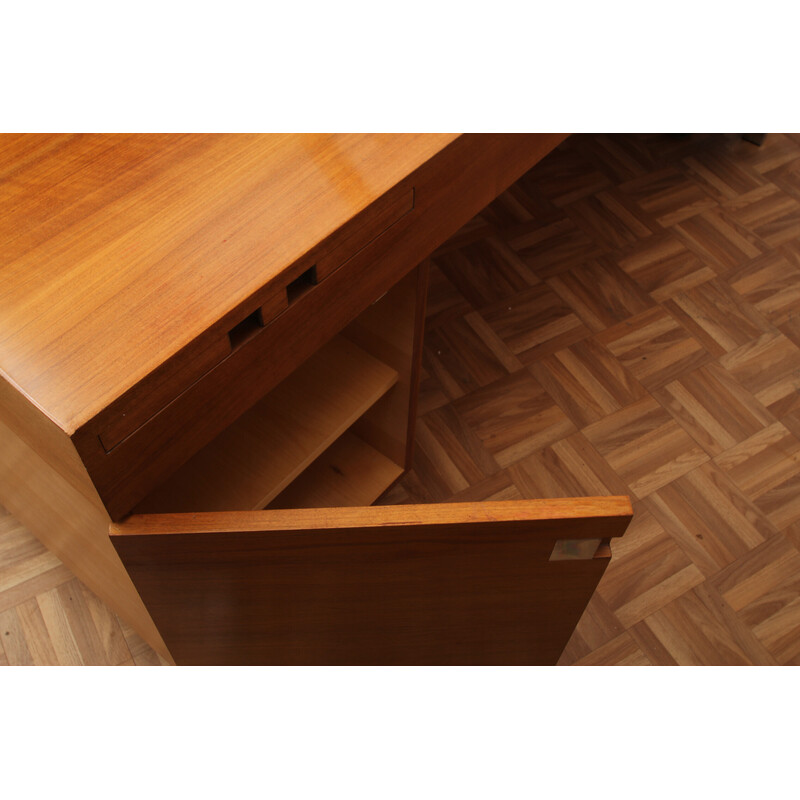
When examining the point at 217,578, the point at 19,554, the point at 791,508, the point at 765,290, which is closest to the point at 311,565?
the point at 217,578

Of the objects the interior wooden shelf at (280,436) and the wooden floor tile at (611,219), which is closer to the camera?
the interior wooden shelf at (280,436)

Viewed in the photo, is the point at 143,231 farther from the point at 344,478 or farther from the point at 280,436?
the point at 344,478

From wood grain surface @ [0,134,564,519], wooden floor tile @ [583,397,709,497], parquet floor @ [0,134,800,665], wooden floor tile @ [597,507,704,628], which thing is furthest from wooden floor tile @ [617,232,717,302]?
wood grain surface @ [0,134,564,519]

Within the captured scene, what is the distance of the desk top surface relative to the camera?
1.76ft

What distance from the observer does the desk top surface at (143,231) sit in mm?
538

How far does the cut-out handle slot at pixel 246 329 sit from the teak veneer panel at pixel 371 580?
0.12 metres

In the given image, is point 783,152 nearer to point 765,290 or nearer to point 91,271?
point 765,290

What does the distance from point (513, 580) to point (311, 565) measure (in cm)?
16

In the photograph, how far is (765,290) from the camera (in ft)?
4.43

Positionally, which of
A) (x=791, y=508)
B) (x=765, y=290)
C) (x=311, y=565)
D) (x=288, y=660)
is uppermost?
(x=311, y=565)

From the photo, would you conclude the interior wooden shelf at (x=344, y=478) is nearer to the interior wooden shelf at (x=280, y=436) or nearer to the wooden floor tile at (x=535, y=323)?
the interior wooden shelf at (x=280, y=436)

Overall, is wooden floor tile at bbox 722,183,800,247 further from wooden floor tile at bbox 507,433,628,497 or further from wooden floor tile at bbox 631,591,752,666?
wooden floor tile at bbox 631,591,752,666

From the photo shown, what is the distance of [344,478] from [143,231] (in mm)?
508

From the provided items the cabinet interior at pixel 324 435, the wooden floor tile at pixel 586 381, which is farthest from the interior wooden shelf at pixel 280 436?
the wooden floor tile at pixel 586 381
